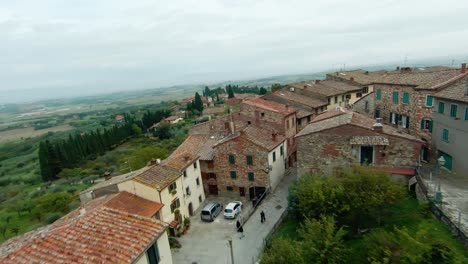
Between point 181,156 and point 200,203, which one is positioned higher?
point 181,156

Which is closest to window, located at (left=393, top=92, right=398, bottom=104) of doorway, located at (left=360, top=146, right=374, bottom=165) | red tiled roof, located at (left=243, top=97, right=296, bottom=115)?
doorway, located at (left=360, top=146, right=374, bottom=165)

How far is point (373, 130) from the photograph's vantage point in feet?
72.1

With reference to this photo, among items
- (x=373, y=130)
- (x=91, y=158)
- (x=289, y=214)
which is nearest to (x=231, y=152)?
(x=289, y=214)

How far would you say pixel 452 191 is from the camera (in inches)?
718

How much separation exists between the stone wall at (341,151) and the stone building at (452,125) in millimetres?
3049

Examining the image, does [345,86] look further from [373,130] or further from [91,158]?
[91,158]

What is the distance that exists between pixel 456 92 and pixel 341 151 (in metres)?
9.78

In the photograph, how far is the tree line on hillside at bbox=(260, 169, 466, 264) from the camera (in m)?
12.3

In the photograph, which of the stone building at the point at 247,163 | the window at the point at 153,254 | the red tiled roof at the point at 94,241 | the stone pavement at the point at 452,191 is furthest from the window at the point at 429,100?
the window at the point at 153,254

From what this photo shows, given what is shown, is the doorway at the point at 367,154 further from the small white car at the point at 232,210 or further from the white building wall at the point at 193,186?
the white building wall at the point at 193,186

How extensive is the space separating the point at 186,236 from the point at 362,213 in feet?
48.7

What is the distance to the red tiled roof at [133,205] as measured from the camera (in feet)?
66.8

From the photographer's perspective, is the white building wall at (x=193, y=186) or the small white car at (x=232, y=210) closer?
the small white car at (x=232, y=210)

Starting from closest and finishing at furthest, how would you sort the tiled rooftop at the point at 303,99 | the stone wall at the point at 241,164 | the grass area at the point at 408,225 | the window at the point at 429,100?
the grass area at the point at 408,225 < the window at the point at 429,100 < the stone wall at the point at 241,164 < the tiled rooftop at the point at 303,99
